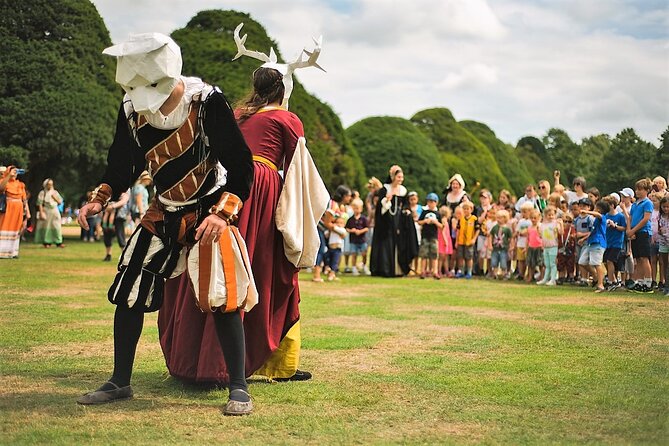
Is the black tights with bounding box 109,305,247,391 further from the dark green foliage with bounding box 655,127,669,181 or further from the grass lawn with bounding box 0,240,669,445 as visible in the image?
the dark green foliage with bounding box 655,127,669,181

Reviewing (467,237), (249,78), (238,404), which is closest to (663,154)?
(238,404)

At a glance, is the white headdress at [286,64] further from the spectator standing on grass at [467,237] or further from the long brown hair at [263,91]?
the spectator standing on grass at [467,237]

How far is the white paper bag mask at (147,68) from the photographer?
4.57 metres

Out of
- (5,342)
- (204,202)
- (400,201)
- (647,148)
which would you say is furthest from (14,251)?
(204,202)

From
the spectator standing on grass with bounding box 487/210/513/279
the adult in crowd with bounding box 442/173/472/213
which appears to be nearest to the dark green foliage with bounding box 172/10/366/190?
the adult in crowd with bounding box 442/173/472/213

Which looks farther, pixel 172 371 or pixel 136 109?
pixel 172 371

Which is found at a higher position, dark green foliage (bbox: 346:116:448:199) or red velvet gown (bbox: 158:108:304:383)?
dark green foliage (bbox: 346:116:448:199)

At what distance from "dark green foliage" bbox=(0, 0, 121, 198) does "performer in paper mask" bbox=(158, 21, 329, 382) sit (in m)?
8.86

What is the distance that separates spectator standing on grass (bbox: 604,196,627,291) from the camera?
44.8ft

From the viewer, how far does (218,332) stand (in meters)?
4.89

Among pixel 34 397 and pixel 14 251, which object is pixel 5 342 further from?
pixel 14 251

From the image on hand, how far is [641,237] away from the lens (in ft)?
44.1

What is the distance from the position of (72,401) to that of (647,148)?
8302 millimetres

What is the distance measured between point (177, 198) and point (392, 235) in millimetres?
12480
